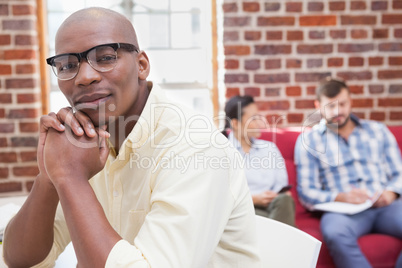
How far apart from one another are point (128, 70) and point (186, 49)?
1.90m

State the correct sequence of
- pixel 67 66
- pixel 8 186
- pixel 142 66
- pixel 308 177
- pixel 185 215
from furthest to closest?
pixel 8 186
pixel 308 177
pixel 142 66
pixel 67 66
pixel 185 215

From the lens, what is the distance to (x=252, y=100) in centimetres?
260

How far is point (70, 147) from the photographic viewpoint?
940 mm

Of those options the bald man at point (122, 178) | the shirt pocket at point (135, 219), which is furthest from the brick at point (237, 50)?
the shirt pocket at point (135, 219)

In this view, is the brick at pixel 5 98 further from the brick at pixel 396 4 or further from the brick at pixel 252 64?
the brick at pixel 396 4

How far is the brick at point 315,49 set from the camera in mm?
2752

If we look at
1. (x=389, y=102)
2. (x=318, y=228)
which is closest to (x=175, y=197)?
(x=318, y=228)

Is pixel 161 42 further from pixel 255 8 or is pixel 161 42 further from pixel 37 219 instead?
pixel 37 219

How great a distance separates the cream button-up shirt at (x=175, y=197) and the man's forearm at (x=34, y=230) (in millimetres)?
48

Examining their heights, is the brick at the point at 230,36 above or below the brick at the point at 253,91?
above

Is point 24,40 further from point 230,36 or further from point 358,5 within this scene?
point 358,5

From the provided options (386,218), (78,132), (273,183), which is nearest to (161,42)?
(273,183)

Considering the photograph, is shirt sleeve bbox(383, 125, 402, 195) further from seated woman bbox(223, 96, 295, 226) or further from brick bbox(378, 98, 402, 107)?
seated woman bbox(223, 96, 295, 226)

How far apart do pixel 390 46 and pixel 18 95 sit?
250 cm
